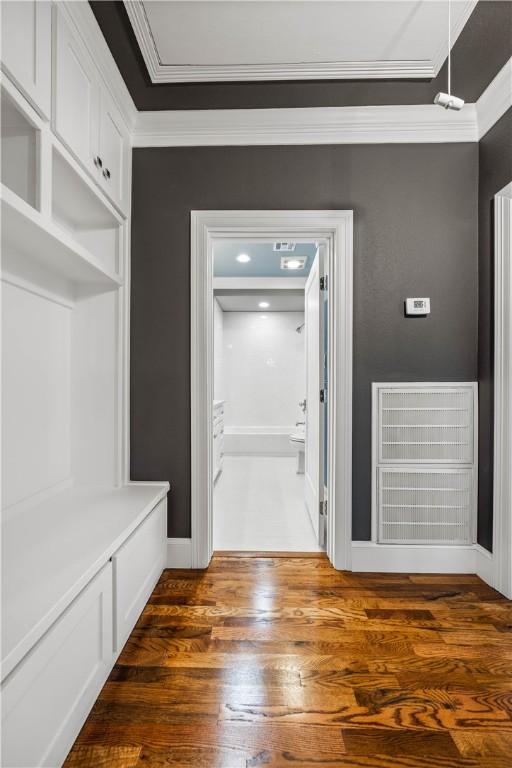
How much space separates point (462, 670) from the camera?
5.42 feet

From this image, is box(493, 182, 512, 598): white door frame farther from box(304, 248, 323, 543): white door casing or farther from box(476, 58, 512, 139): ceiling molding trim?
box(304, 248, 323, 543): white door casing

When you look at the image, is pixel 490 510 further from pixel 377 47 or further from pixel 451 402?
pixel 377 47

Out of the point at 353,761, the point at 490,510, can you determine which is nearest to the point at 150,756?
the point at 353,761

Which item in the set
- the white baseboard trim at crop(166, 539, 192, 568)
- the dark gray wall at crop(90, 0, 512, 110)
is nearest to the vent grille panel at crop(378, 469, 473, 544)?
the white baseboard trim at crop(166, 539, 192, 568)

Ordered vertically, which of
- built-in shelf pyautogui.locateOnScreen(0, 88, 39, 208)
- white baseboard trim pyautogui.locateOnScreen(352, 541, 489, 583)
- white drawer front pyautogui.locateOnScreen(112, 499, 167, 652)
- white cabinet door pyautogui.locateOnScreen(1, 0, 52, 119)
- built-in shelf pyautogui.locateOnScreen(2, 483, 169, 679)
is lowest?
white baseboard trim pyautogui.locateOnScreen(352, 541, 489, 583)

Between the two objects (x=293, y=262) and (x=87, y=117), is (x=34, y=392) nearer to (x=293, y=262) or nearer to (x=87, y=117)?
(x=87, y=117)

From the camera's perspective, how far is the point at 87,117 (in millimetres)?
1863

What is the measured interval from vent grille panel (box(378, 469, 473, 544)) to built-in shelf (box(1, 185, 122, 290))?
2010mm

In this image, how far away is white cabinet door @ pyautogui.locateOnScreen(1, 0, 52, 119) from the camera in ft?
4.24

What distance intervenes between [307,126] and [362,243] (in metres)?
0.77

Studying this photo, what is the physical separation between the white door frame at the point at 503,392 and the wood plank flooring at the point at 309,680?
0.80ft

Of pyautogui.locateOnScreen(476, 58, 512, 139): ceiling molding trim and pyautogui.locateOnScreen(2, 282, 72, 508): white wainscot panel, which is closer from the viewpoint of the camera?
pyautogui.locateOnScreen(2, 282, 72, 508): white wainscot panel

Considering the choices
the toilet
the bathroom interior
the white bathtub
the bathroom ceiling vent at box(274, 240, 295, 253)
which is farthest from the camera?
the white bathtub

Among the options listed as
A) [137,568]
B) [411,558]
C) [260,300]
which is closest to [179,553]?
[137,568]
